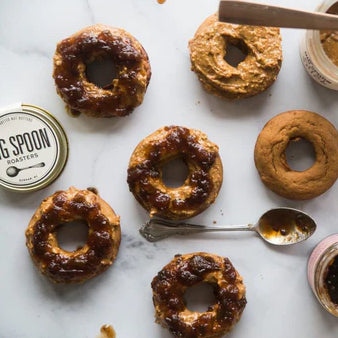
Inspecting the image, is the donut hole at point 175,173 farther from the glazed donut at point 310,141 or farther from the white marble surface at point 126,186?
the glazed donut at point 310,141

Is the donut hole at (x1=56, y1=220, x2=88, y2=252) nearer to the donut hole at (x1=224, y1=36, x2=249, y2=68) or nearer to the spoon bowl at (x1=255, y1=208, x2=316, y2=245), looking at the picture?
the spoon bowl at (x1=255, y1=208, x2=316, y2=245)

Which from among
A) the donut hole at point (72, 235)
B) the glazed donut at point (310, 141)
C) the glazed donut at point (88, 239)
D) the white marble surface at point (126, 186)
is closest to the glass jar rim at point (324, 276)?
the white marble surface at point (126, 186)

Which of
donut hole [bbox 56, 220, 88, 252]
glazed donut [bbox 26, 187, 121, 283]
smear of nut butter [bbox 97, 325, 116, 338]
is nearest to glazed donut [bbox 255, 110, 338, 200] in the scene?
glazed donut [bbox 26, 187, 121, 283]

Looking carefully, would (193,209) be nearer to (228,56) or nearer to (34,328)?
(228,56)

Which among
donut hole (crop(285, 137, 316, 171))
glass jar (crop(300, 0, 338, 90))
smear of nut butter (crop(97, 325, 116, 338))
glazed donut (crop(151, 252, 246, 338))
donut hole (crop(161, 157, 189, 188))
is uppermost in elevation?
glass jar (crop(300, 0, 338, 90))

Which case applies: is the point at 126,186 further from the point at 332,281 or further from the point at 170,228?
the point at 332,281
